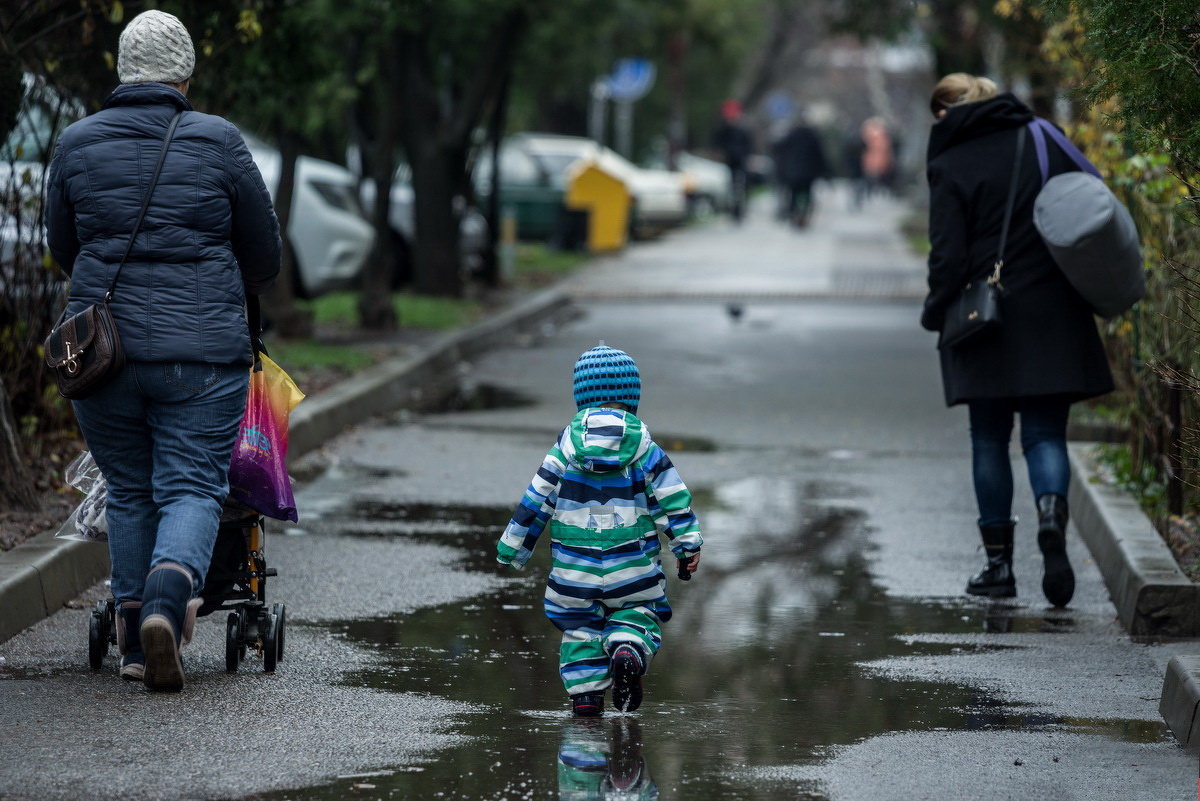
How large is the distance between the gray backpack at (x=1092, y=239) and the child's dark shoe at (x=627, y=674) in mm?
2629

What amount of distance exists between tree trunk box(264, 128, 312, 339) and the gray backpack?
7.08 metres

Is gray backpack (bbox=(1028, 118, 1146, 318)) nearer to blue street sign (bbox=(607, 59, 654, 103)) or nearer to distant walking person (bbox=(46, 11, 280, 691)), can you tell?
distant walking person (bbox=(46, 11, 280, 691))

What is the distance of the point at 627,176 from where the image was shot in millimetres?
29656

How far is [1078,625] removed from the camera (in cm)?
659

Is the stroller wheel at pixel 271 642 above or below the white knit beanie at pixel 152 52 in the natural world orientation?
below

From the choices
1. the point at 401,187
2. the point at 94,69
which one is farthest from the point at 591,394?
the point at 401,187

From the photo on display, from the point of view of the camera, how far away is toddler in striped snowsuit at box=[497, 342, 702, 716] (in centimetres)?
500

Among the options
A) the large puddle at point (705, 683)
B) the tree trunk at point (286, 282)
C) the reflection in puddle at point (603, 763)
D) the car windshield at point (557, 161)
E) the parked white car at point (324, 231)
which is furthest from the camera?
the car windshield at point (557, 161)

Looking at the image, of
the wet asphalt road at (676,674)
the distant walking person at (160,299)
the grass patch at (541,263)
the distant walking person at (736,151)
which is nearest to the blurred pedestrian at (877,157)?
the distant walking person at (736,151)

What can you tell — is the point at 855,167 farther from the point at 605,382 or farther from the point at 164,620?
the point at 164,620

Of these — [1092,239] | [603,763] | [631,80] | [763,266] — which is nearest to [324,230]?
[1092,239]

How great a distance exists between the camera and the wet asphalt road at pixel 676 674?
14.9ft

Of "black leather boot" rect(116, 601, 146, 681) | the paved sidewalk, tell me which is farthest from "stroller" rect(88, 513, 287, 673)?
the paved sidewalk

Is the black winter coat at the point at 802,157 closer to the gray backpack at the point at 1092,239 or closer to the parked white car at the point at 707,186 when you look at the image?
the parked white car at the point at 707,186
